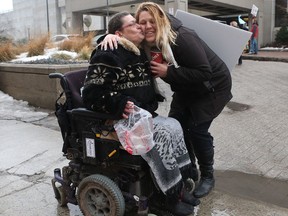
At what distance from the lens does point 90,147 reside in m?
2.79

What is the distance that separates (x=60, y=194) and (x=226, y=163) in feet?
6.51

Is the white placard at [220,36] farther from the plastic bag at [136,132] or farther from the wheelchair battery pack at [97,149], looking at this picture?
the wheelchair battery pack at [97,149]

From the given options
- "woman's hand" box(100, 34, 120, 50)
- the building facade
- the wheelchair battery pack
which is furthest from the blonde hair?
the building facade

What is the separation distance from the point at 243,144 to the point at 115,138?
2.66 meters

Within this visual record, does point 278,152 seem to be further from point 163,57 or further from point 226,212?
point 163,57

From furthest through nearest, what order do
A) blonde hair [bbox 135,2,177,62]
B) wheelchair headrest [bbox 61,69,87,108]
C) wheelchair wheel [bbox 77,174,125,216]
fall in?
wheelchair headrest [bbox 61,69,87,108] < blonde hair [bbox 135,2,177,62] < wheelchair wheel [bbox 77,174,125,216]

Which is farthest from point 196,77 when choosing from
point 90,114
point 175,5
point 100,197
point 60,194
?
point 175,5

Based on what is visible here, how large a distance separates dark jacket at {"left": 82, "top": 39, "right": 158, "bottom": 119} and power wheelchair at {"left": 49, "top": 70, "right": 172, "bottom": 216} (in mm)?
119

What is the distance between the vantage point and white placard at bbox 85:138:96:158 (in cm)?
278

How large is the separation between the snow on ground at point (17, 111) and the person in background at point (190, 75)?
151 inches

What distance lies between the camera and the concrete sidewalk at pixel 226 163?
328cm

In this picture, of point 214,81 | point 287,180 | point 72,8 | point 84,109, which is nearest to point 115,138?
point 84,109

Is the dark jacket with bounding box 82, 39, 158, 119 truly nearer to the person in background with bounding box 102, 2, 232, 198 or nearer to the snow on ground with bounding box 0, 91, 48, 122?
the person in background with bounding box 102, 2, 232, 198

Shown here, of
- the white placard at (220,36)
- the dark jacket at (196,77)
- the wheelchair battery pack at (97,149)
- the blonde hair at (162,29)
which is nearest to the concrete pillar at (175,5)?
the white placard at (220,36)
